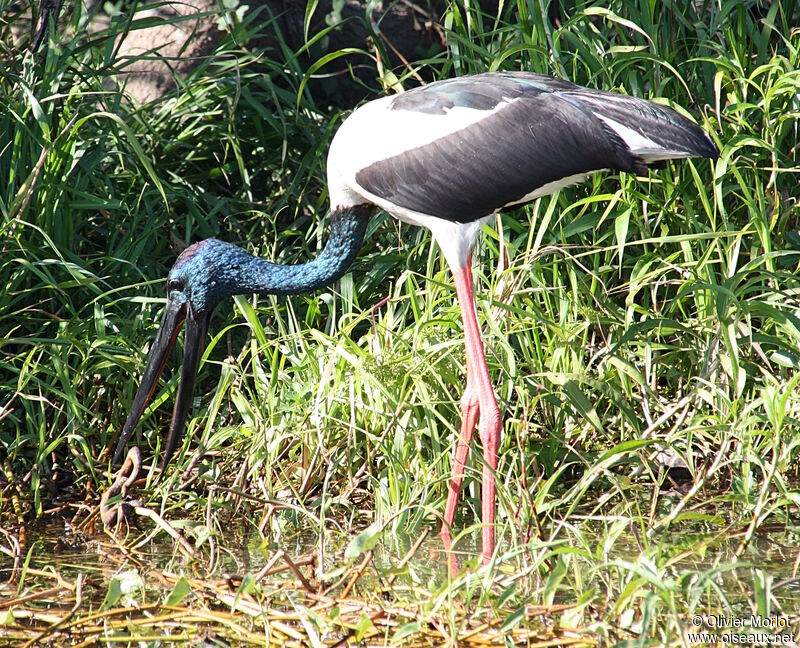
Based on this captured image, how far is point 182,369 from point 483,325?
3.57 ft

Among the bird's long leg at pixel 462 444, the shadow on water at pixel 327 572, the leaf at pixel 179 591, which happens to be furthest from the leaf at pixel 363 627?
the bird's long leg at pixel 462 444

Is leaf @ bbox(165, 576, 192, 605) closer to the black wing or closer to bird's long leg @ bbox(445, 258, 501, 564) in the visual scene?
bird's long leg @ bbox(445, 258, 501, 564)

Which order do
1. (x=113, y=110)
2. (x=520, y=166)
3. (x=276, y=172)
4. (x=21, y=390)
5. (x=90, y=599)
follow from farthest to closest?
1. (x=276, y=172)
2. (x=113, y=110)
3. (x=21, y=390)
4. (x=520, y=166)
5. (x=90, y=599)

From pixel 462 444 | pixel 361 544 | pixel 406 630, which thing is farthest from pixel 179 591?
pixel 462 444

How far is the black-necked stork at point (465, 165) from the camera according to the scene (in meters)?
3.63

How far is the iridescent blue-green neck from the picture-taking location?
Answer: 3887mm

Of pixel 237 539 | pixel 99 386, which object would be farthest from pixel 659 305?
pixel 99 386

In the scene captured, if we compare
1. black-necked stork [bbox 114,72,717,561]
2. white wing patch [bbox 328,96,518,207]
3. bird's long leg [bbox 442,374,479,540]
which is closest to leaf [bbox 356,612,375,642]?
bird's long leg [bbox 442,374,479,540]

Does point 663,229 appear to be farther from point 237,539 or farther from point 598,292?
point 237,539

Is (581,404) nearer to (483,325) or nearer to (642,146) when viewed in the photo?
(483,325)

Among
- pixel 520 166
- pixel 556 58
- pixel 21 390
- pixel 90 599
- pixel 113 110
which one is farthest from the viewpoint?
pixel 113 110

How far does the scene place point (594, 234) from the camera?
4297 millimetres

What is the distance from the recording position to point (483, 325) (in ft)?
13.6

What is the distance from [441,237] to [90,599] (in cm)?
157
